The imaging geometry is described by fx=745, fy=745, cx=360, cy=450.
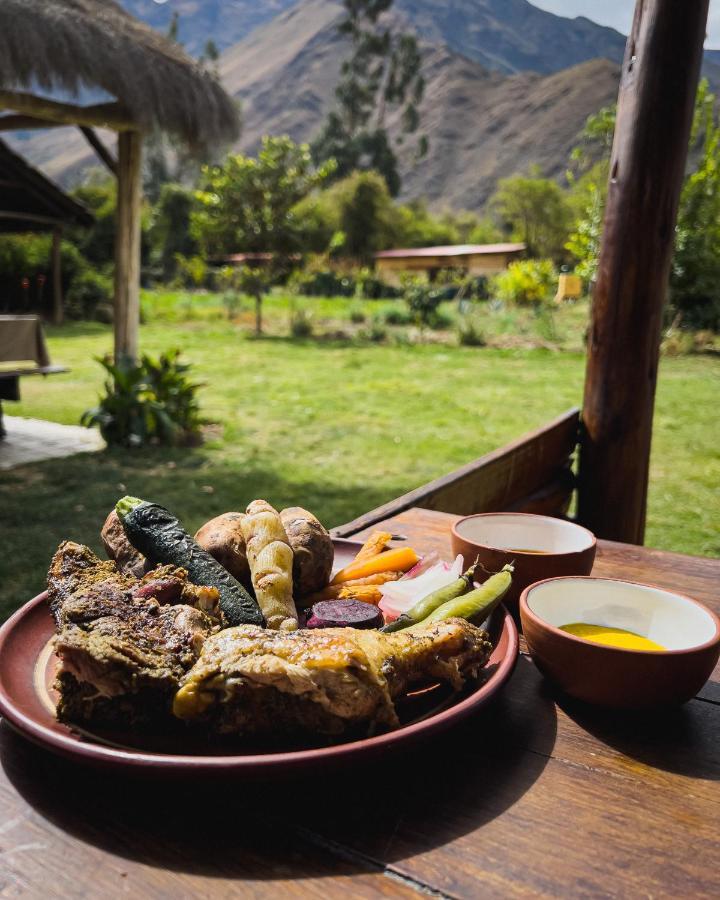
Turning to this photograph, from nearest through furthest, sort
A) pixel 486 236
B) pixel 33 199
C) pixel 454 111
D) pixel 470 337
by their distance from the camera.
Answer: pixel 33 199, pixel 470 337, pixel 486 236, pixel 454 111

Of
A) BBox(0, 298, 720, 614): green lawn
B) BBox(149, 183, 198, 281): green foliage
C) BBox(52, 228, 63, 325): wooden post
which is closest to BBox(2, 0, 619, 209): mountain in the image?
BBox(149, 183, 198, 281): green foliage

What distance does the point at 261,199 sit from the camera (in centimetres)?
1783

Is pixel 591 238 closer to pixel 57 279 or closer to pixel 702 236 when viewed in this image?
pixel 702 236

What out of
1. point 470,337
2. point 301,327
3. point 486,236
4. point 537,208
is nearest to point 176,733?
point 470,337

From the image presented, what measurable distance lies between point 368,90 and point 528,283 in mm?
54487

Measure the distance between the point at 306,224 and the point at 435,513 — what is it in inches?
671

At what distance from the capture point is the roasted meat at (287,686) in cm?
78

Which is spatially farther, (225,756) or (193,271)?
(193,271)

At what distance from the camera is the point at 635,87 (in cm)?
274

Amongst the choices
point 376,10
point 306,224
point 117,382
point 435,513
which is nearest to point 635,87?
point 435,513

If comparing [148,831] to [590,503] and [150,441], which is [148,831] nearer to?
[590,503]

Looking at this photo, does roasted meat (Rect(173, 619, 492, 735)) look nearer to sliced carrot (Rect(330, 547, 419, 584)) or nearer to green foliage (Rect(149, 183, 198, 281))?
sliced carrot (Rect(330, 547, 419, 584))

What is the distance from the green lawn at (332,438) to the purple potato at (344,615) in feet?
9.88

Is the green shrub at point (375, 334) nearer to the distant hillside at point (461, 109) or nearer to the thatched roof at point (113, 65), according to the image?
the thatched roof at point (113, 65)
